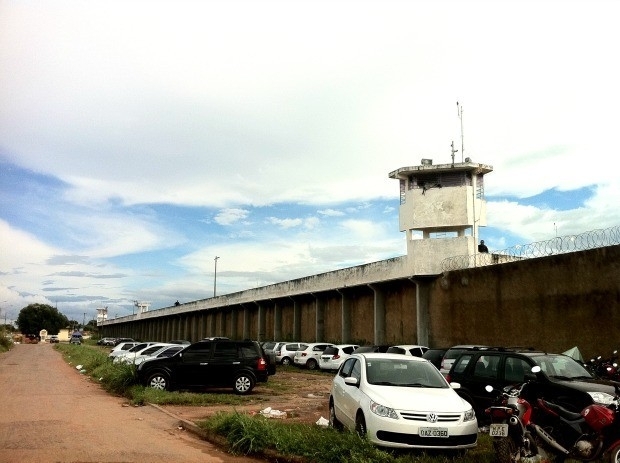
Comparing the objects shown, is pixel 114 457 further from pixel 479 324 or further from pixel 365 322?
pixel 365 322

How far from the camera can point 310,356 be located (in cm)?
3152

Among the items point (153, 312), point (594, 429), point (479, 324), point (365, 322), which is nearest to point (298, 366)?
point (365, 322)

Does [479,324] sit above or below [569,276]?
below

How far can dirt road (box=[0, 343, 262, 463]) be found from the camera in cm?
865

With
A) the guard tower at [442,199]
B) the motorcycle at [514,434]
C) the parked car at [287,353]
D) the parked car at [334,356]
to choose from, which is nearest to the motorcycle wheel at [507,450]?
the motorcycle at [514,434]

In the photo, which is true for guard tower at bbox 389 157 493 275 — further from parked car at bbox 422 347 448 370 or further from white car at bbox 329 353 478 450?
white car at bbox 329 353 478 450

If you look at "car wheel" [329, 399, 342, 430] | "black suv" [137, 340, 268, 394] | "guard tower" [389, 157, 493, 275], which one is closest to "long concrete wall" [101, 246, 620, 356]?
"guard tower" [389, 157, 493, 275]

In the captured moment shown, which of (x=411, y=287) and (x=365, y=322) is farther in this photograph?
(x=365, y=322)

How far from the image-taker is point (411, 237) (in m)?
31.2

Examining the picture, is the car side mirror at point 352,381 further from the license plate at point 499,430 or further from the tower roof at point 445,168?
the tower roof at point 445,168

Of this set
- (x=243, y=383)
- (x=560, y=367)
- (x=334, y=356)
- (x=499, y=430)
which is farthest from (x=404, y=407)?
(x=334, y=356)

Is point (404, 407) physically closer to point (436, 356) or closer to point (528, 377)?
point (528, 377)

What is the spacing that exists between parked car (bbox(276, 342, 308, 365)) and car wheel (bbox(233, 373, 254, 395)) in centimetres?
1566

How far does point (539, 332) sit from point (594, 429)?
14993 mm
